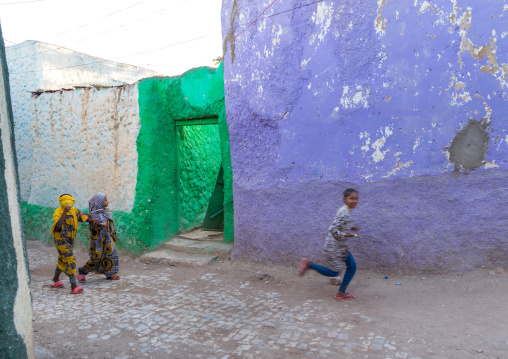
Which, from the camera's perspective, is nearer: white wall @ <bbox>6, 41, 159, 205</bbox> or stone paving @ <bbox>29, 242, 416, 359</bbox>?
stone paving @ <bbox>29, 242, 416, 359</bbox>

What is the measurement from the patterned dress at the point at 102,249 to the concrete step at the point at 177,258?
0.90 m

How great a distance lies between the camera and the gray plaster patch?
4.13 metres

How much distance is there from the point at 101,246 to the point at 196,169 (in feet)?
9.26

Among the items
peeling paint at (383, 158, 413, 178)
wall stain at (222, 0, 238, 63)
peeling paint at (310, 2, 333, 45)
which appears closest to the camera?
peeling paint at (383, 158, 413, 178)

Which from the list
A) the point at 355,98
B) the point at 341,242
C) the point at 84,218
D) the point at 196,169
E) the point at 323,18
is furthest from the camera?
the point at 196,169

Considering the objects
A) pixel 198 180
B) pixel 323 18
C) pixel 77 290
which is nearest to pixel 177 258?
pixel 77 290

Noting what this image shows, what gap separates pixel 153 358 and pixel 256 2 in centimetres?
489

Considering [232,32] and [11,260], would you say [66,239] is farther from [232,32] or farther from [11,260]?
[232,32]

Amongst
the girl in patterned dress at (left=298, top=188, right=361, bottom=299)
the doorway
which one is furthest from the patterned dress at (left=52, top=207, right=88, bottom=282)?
the girl in patterned dress at (left=298, top=188, right=361, bottom=299)

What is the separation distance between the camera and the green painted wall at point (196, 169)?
7.63 meters

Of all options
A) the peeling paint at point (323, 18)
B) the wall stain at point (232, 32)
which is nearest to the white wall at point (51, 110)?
the wall stain at point (232, 32)

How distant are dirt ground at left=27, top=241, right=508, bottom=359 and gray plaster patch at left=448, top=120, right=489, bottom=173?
46.6 inches

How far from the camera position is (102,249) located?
5719 millimetres

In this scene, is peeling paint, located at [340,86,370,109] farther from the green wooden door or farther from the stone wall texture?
the stone wall texture
